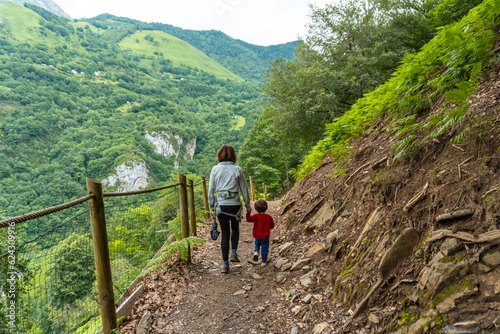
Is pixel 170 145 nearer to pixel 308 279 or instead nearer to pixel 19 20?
pixel 308 279

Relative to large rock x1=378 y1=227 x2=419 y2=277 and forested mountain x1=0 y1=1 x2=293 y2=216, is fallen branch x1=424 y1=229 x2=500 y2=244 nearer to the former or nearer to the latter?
large rock x1=378 y1=227 x2=419 y2=277

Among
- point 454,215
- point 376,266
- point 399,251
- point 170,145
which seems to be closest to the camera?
point 454,215

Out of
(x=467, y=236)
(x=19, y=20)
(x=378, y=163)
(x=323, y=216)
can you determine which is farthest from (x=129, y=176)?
(x=19, y=20)

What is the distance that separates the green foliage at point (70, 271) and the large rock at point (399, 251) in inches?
129

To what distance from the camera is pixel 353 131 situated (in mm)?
6207

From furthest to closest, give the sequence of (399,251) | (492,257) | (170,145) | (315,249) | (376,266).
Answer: (170,145), (315,249), (376,266), (399,251), (492,257)

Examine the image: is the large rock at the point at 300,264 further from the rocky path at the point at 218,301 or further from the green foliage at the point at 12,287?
the green foliage at the point at 12,287

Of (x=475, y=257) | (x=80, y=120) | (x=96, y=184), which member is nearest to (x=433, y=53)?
(x=475, y=257)

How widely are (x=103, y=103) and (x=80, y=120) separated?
2121cm

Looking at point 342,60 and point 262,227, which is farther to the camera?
point 342,60

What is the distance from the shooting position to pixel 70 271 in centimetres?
278

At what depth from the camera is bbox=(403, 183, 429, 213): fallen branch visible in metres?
2.75

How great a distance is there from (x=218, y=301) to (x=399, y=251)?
2555mm

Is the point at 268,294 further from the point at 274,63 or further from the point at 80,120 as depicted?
the point at 80,120
